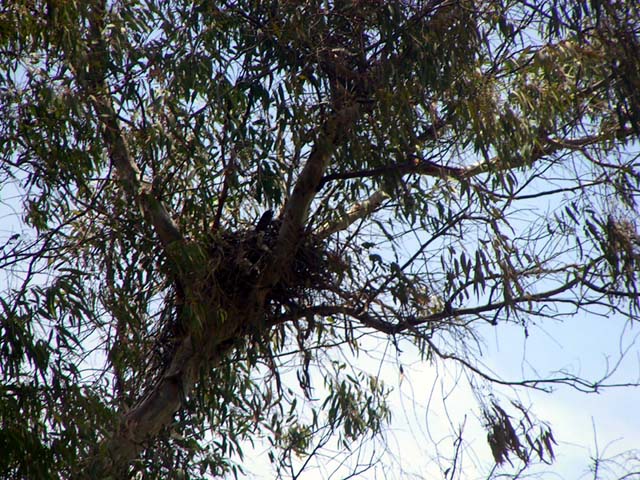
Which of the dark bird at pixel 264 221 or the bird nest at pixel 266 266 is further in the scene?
the dark bird at pixel 264 221

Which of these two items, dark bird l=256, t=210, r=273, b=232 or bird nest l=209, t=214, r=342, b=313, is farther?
dark bird l=256, t=210, r=273, b=232

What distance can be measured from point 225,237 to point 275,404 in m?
1.30

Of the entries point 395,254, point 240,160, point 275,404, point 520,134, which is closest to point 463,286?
point 395,254

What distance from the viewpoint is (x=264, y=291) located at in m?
4.89

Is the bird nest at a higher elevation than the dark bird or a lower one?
lower

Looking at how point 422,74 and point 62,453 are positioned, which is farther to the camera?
point 422,74

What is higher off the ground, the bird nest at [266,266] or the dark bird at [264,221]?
the dark bird at [264,221]

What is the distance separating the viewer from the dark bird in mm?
4953

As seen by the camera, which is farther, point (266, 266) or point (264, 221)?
point (264, 221)

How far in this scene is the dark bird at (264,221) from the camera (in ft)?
16.3

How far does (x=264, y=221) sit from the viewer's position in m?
4.97

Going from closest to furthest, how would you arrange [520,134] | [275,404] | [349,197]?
[520,134] < [349,197] < [275,404]

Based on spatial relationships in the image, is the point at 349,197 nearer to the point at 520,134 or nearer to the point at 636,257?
the point at 520,134

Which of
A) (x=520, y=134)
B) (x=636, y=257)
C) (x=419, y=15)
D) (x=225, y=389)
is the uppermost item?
(x=419, y=15)
